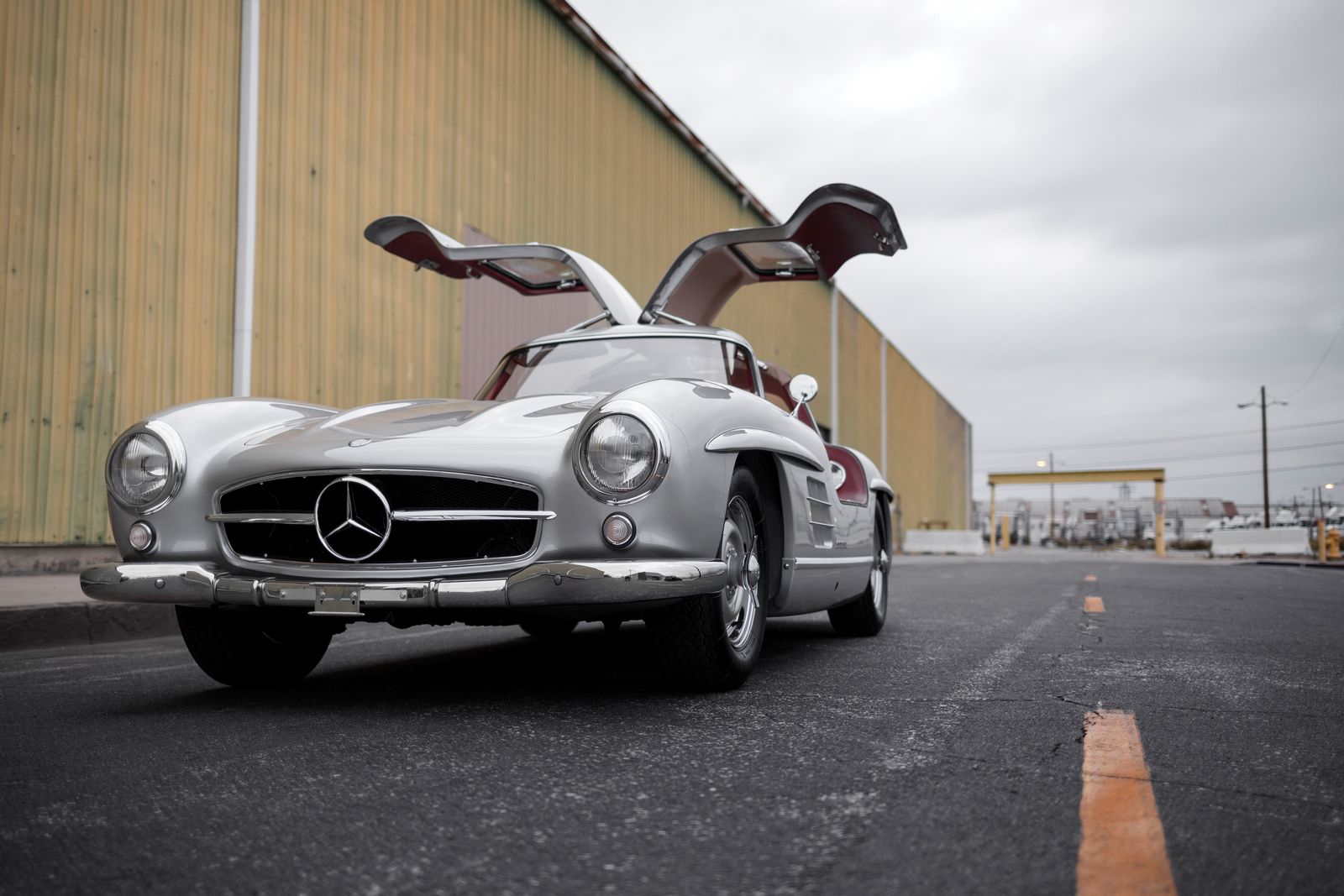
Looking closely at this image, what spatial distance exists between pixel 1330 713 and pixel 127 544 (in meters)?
3.72

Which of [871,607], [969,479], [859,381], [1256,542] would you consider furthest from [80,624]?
[969,479]

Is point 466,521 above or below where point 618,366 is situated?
below

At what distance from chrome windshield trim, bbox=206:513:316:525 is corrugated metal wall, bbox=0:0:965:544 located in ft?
16.7

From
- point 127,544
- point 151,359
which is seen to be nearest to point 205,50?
point 151,359

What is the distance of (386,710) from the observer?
320 centimetres

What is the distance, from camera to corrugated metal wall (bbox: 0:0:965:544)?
25.1 ft

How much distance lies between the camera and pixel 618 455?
3107 millimetres

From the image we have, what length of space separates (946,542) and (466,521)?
1212 inches

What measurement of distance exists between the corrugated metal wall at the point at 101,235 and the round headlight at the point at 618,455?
6.06m

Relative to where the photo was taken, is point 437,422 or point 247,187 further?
point 247,187

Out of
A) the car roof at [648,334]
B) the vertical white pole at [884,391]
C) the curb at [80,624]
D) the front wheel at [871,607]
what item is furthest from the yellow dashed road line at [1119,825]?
the vertical white pole at [884,391]

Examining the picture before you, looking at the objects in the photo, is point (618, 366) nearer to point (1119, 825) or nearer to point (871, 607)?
point (871, 607)

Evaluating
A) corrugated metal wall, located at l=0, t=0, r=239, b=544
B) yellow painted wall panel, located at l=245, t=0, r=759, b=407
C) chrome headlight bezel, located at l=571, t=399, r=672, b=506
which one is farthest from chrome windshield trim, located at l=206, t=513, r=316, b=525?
yellow painted wall panel, located at l=245, t=0, r=759, b=407

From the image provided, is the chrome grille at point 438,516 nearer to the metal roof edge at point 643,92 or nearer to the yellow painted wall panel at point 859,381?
the metal roof edge at point 643,92
